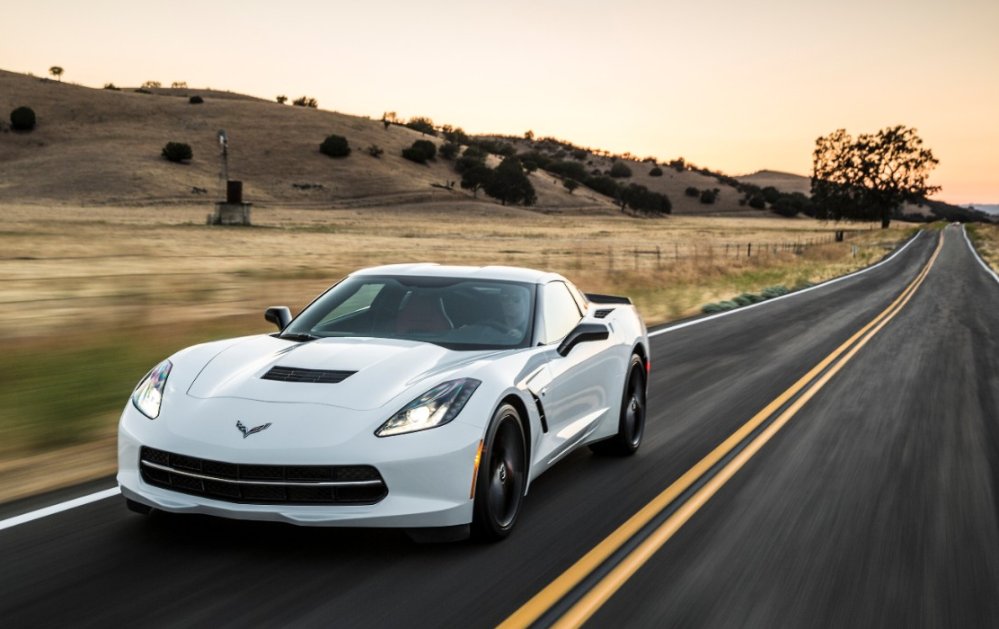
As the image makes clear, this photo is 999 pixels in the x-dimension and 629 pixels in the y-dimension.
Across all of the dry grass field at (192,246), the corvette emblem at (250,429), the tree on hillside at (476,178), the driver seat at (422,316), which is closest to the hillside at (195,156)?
the dry grass field at (192,246)

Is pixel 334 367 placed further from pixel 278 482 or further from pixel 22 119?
pixel 22 119

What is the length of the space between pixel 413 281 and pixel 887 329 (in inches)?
543

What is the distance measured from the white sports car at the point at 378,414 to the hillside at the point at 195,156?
70385 millimetres


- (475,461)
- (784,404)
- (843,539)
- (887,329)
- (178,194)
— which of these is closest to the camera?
(475,461)

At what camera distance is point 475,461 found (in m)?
4.70

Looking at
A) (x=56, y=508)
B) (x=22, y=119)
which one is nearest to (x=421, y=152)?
(x=22, y=119)

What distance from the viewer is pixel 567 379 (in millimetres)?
6035

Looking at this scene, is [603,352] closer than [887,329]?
Yes

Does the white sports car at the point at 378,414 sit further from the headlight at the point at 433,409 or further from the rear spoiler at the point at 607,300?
the rear spoiler at the point at 607,300

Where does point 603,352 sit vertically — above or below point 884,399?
above

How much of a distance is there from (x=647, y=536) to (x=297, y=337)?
2.37 metres

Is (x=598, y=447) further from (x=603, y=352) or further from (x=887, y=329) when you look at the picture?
(x=887, y=329)

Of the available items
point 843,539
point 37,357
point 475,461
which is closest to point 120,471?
point 475,461

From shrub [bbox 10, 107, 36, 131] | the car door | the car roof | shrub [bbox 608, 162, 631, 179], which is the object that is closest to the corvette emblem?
the car door
